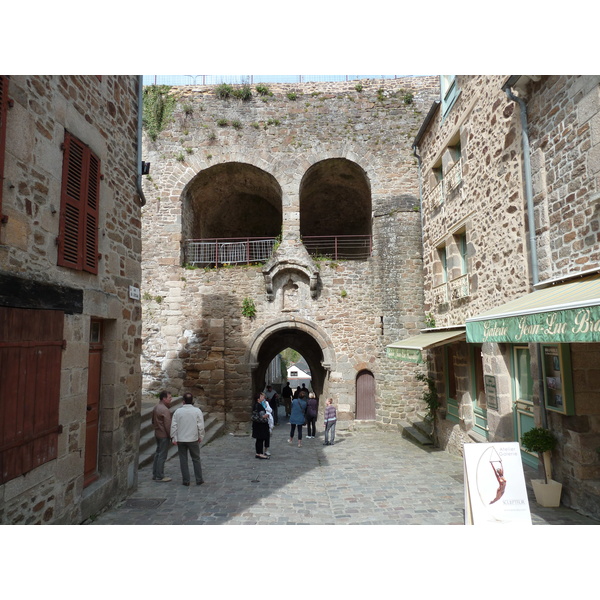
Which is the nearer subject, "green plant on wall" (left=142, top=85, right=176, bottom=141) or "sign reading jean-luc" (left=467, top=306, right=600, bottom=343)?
"sign reading jean-luc" (left=467, top=306, right=600, bottom=343)

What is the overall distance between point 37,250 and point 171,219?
8962mm

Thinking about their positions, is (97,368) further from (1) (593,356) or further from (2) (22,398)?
(1) (593,356)

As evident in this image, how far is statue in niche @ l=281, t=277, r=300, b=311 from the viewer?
1206cm

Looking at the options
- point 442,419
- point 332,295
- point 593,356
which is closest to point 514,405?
point 593,356

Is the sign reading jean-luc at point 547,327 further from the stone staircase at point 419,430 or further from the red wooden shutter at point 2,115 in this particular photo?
the stone staircase at point 419,430

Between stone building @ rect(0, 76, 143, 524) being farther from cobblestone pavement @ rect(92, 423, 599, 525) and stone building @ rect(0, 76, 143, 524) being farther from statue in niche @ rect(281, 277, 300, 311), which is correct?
statue in niche @ rect(281, 277, 300, 311)

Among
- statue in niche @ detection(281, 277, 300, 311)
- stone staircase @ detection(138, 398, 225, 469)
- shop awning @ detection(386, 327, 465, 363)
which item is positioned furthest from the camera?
statue in niche @ detection(281, 277, 300, 311)

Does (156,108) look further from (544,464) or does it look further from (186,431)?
(544,464)

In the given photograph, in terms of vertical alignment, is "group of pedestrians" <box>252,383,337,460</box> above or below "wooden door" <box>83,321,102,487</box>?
below

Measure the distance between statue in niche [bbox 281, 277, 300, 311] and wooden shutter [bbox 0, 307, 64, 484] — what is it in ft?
26.7

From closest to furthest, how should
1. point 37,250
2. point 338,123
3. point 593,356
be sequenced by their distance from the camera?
point 37,250, point 593,356, point 338,123

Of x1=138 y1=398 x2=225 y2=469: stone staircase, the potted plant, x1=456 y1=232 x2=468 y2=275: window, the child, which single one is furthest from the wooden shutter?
x1=456 y1=232 x2=468 y2=275: window

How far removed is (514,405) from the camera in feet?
21.6

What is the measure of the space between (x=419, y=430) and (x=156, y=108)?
12375mm
